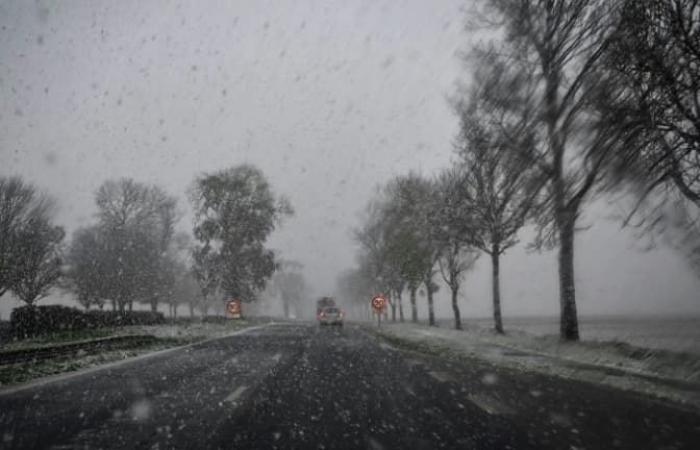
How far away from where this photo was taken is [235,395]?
26.9ft

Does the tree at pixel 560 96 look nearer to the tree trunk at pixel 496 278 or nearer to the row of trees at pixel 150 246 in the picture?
the tree trunk at pixel 496 278

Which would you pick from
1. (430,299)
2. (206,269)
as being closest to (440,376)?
(430,299)

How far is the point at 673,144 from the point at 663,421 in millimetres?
6920

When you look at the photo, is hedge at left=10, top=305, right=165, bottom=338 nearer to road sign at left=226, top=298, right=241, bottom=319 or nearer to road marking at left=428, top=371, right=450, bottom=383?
road sign at left=226, top=298, right=241, bottom=319

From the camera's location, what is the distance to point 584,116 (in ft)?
34.0

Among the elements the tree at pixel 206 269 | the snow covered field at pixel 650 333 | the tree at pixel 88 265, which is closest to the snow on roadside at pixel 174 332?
the tree at pixel 206 269

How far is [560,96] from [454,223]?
691 inches

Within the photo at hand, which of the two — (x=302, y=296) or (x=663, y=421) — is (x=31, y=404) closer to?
Answer: (x=663, y=421)

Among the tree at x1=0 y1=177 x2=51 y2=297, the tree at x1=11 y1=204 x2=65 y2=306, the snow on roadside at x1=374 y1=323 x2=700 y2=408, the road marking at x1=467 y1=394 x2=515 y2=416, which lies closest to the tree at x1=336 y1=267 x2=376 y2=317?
the tree at x1=11 y1=204 x2=65 y2=306

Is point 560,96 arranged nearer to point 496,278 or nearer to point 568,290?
point 568,290

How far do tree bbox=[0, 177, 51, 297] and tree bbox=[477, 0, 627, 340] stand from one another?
121 ft

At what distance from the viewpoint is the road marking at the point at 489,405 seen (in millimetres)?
6948

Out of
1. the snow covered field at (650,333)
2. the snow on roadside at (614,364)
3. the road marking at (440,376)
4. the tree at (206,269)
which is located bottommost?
the snow covered field at (650,333)

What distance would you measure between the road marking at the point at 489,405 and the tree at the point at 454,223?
18498 mm
